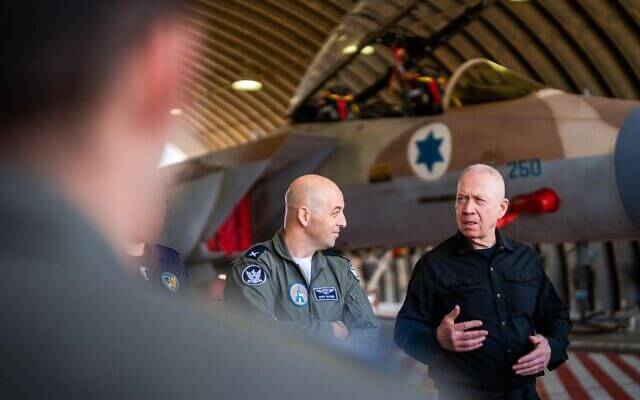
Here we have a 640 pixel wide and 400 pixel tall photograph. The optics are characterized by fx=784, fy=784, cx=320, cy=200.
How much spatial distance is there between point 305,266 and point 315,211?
14cm

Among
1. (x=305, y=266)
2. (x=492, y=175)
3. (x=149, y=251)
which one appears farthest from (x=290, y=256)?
(x=149, y=251)

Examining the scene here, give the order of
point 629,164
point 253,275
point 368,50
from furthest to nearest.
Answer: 1. point 368,50
2. point 629,164
3. point 253,275

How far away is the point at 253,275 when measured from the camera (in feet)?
6.05

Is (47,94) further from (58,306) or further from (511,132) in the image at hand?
(511,132)

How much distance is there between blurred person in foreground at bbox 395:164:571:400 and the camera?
6.50 ft

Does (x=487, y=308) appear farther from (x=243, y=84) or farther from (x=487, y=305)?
(x=243, y=84)

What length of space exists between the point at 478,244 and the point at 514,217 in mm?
2597

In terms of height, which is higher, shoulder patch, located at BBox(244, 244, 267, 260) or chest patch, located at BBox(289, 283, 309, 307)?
shoulder patch, located at BBox(244, 244, 267, 260)

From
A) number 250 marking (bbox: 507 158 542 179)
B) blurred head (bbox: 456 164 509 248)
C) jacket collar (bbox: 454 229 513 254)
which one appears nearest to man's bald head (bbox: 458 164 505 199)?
blurred head (bbox: 456 164 509 248)

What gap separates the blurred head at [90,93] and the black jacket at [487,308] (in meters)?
1.46

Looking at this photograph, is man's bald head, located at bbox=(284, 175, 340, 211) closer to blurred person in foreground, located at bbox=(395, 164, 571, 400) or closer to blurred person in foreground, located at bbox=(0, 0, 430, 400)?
blurred person in foreground, located at bbox=(395, 164, 571, 400)

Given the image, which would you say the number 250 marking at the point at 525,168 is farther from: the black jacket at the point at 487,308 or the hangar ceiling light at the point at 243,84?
the hangar ceiling light at the point at 243,84

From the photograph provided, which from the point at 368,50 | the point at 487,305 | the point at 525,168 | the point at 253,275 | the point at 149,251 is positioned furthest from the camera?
the point at 368,50

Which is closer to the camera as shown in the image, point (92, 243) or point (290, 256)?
point (92, 243)
